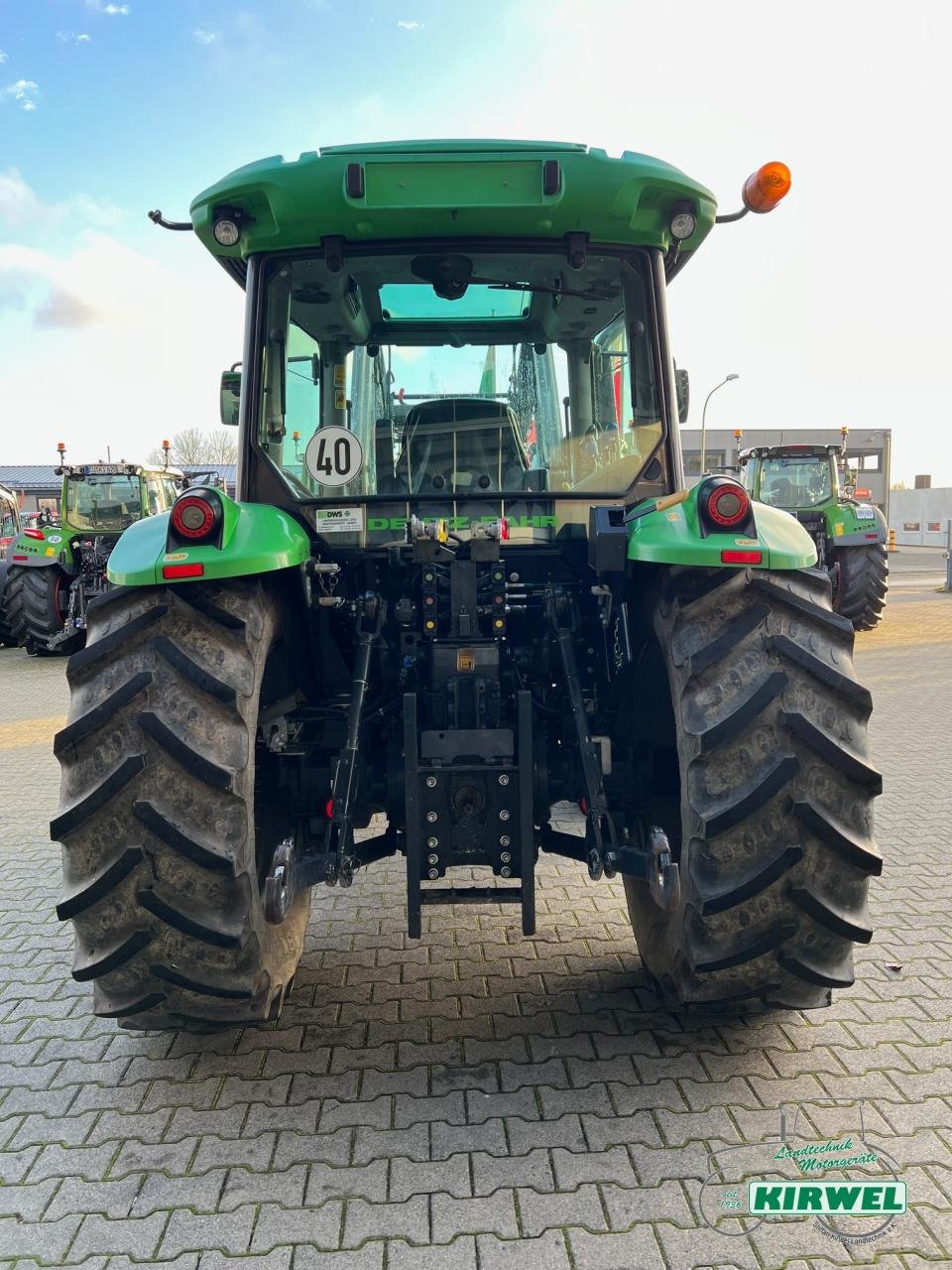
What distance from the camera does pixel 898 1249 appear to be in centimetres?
226

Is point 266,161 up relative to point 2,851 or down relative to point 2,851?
up

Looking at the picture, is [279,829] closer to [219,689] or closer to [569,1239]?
[219,689]

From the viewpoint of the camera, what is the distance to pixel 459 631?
3.25 meters

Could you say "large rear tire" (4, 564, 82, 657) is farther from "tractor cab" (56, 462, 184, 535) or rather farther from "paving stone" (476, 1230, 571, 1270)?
"paving stone" (476, 1230, 571, 1270)

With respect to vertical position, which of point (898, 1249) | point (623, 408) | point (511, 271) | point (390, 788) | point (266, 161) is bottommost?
point (898, 1249)

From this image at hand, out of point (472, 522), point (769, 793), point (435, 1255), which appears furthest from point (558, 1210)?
point (472, 522)

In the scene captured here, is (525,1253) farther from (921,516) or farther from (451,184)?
(921,516)

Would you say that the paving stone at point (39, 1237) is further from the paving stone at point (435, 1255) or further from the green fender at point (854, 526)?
the green fender at point (854, 526)

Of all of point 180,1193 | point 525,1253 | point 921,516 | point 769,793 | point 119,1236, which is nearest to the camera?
point 525,1253

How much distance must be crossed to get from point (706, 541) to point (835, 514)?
40.4 ft

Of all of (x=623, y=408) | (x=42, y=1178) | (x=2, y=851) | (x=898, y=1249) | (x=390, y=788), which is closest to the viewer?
(x=898, y=1249)

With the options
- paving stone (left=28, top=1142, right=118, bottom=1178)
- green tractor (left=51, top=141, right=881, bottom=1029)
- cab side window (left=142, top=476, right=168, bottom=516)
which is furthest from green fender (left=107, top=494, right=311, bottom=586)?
cab side window (left=142, top=476, right=168, bottom=516)

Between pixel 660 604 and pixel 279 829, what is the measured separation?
170 cm

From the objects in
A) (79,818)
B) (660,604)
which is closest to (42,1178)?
(79,818)
